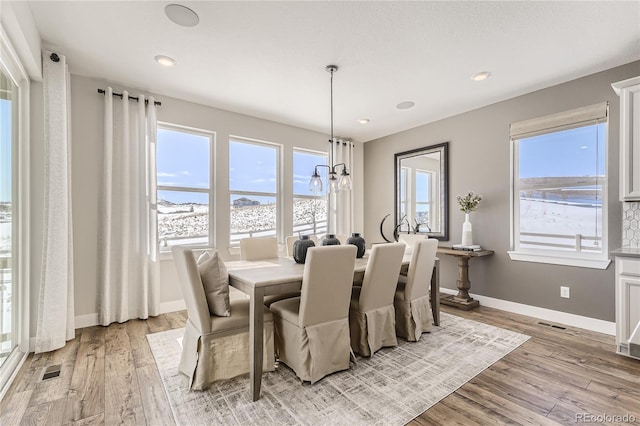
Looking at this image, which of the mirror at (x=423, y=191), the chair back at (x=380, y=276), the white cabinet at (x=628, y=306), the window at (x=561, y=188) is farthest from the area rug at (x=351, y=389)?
the mirror at (x=423, y=191)

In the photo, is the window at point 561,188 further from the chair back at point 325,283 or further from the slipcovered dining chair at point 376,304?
the chair back at point 325,283

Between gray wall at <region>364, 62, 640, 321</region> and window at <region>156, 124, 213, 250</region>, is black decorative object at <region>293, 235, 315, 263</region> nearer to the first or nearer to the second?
window at <region>156, 124, 213, 250</region>

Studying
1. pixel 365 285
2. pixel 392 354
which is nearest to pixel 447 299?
pixel 392 354

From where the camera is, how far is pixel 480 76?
3203mm

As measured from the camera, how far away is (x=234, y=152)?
4.36 metres

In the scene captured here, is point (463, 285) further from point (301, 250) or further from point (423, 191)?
point (301, 250)

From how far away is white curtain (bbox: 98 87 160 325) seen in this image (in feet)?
10.7

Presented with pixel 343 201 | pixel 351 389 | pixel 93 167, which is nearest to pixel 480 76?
pixel 343 201

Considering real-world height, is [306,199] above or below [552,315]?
above

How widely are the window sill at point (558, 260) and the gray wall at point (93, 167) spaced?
3.08 m

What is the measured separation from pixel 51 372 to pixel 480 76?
182 inches

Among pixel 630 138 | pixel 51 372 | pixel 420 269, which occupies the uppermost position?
pixel 630 138

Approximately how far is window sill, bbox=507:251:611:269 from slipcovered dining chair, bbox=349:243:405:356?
6.52ft

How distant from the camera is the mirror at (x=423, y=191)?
4516 mm
